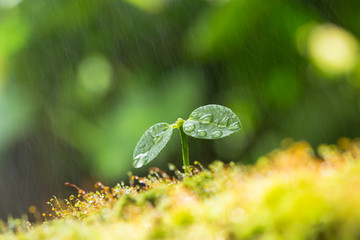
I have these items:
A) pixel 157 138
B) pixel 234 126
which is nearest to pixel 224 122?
pixel 234 126

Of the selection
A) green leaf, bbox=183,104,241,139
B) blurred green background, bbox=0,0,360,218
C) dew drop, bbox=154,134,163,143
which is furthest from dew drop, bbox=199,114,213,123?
blurred green background, bbox=0,0,360,218

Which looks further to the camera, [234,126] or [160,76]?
[160,76]

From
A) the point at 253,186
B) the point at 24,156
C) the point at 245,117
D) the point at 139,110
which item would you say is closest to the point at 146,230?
the point at 253,186

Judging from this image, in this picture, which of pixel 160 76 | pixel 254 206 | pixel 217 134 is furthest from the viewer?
pixel 160 76

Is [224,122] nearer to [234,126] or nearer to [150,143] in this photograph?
[234,126]

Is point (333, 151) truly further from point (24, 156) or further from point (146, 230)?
point (24, 156)

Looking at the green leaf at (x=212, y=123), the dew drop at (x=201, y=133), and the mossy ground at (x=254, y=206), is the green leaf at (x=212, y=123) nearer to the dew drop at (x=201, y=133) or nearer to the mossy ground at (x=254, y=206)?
the dew drop at (x=201, y=133)
